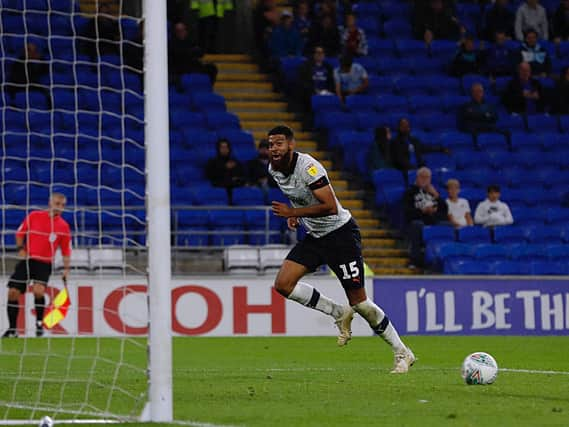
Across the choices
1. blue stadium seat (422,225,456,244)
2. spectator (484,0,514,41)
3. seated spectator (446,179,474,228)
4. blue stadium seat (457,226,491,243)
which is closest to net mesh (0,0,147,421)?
blue stadium seat (422,225,456,244)

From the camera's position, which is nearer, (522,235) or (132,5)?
(132,5)

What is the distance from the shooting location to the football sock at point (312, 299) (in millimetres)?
10922

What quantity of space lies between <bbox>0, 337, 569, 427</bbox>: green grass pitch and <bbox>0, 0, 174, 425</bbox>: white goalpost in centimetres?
9

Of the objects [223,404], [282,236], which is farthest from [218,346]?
[223,404]

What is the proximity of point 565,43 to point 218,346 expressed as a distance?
40.8 ft

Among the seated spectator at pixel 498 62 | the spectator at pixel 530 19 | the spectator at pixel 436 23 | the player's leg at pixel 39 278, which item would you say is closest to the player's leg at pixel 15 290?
the player's leg at pixel 39 278

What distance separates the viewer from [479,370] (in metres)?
9.70

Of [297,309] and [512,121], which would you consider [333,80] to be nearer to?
[512,121]

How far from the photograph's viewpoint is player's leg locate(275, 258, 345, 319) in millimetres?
10758

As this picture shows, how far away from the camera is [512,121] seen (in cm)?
2312

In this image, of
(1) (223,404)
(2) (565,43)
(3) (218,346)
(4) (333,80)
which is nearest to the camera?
(1) (223,404)

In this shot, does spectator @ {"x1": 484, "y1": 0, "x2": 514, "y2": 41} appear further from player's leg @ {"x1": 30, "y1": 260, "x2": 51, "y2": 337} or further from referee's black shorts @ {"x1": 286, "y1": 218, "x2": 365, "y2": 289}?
referee's black shorts @ {"x1": 286, "y1": 218, "x2": 365, "y2": 289}

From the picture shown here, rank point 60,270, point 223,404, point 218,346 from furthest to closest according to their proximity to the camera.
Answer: point 60,270 → point 218,346 → point 223,404

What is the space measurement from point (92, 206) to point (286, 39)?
261 inches
